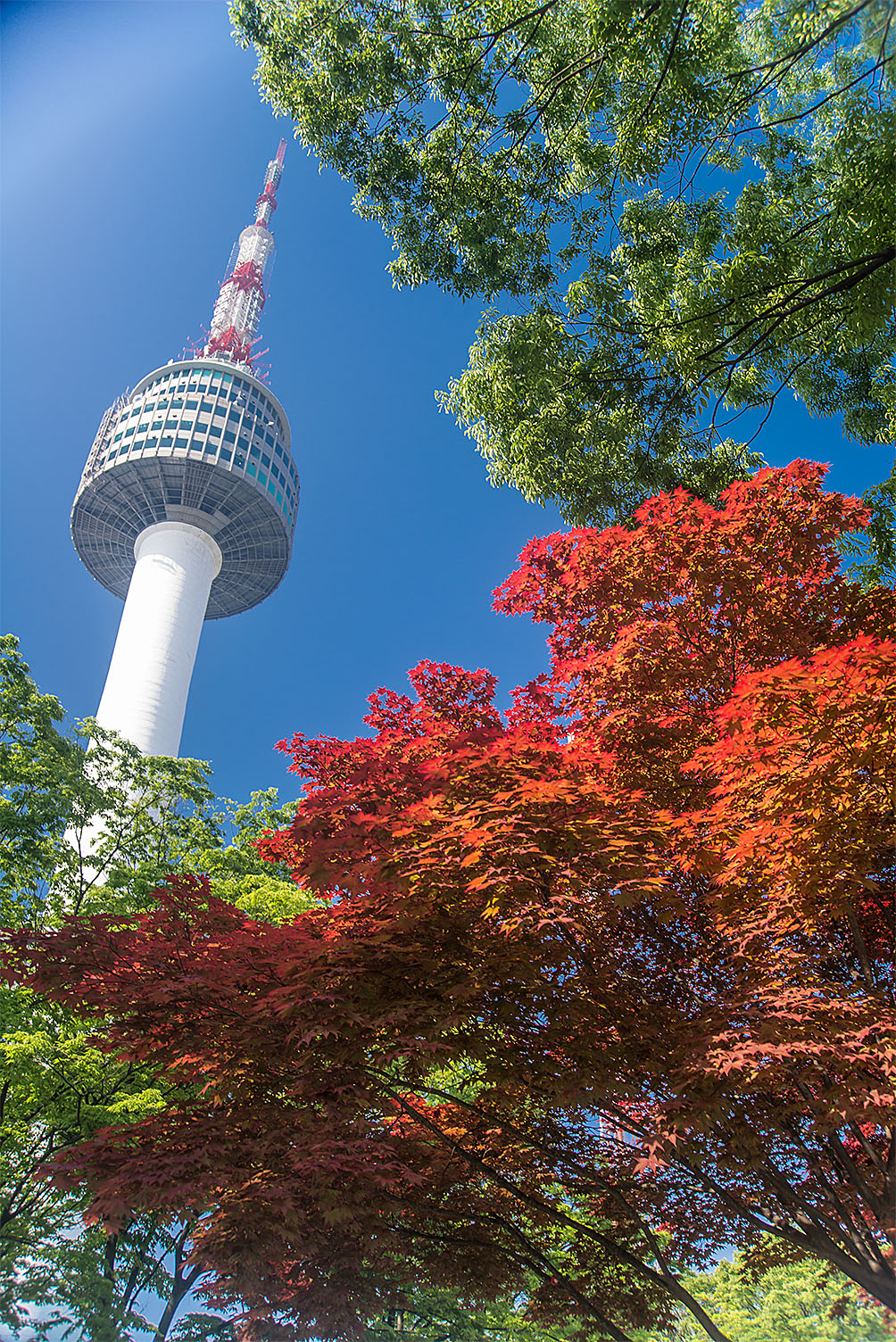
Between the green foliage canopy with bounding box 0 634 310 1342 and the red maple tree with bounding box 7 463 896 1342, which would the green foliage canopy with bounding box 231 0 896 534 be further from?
the green foliage canopy with bounding box 0 634 310 1342

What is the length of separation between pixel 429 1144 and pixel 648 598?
6.41 meters

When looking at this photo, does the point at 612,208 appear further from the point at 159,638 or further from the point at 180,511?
the point at 180,511

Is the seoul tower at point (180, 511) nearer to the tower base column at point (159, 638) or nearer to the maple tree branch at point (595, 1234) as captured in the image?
the tower base column at point (159, 638)

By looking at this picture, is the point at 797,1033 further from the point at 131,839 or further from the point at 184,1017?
the point at 131,839

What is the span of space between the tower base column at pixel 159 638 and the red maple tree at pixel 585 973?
37804 mm

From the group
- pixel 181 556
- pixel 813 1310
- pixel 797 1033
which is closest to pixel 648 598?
pixel 797 1033

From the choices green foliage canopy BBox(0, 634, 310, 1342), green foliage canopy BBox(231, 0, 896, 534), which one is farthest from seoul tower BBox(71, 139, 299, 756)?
green foliage canopy BBox(231, 0, 896, 534)

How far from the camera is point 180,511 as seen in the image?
55375mm

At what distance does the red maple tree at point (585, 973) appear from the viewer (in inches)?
235

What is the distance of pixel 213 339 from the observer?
207 ft

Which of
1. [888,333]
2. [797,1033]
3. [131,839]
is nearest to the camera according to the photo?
[797,1033]

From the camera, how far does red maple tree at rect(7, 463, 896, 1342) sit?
5957mm

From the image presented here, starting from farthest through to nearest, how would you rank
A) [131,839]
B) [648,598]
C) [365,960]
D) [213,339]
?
[213,339] < [131,839] < [648,598] < [365,960]

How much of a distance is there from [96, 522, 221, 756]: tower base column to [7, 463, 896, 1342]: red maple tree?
37804 millimetres
